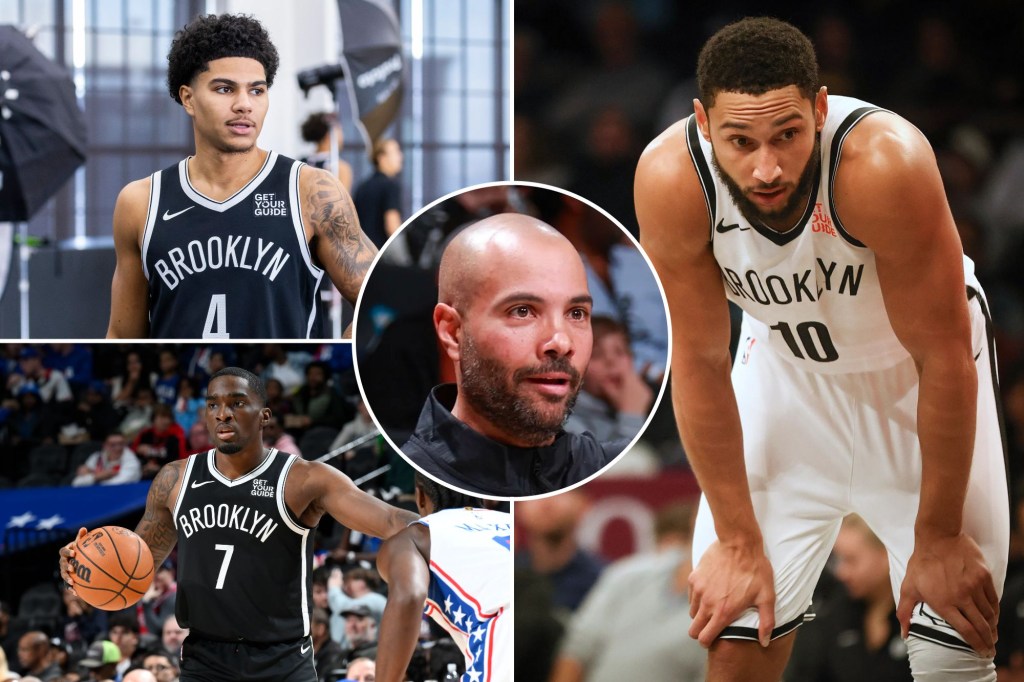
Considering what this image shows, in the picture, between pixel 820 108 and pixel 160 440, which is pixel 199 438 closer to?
pixel 160 440

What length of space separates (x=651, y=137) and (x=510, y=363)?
80cm

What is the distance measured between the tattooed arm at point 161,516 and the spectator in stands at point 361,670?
700mm

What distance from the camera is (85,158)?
4121 millimetres

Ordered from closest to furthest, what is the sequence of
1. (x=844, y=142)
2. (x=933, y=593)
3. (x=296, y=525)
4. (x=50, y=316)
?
(x=844, y=142)
(x=933, y=593)
(x=296, y=525)
(x=50, y=316)

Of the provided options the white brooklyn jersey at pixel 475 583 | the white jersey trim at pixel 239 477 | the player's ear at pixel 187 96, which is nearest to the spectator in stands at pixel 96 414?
the white jersey trim at pixel 239 477

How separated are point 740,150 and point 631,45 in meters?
0.60

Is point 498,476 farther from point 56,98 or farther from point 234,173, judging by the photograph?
point 56,98

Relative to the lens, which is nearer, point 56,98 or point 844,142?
point 844,142

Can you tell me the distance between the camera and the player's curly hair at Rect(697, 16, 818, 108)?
3000 mm

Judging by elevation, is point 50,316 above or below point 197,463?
above

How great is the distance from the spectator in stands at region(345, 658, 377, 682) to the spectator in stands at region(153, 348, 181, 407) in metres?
1.03

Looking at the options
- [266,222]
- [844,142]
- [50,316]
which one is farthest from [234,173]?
[844,142]

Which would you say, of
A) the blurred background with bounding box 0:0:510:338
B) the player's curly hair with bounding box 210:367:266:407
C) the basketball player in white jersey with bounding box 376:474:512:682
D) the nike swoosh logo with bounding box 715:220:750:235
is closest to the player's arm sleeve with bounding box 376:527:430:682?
the basketball player in white jersey with bounding box 376:474:512:682

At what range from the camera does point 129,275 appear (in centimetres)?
349
